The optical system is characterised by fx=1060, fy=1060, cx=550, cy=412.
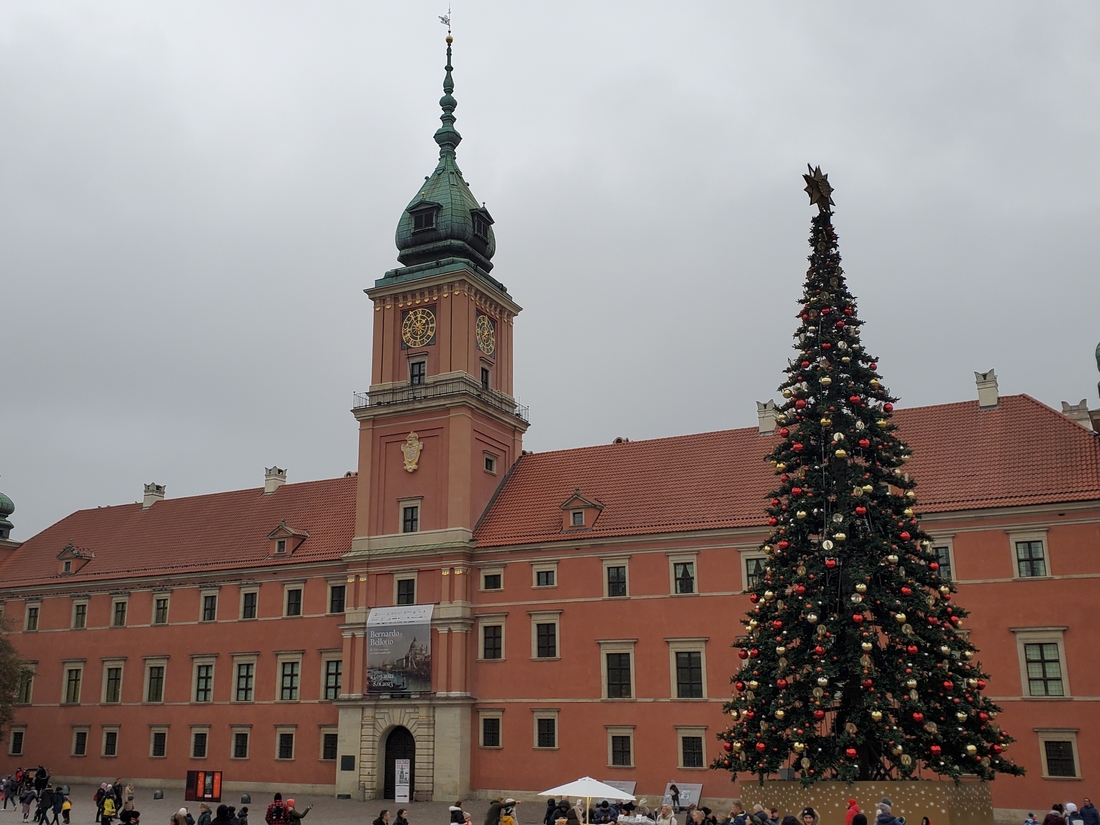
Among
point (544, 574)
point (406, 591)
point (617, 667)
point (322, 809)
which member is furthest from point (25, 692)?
point (617, 667)

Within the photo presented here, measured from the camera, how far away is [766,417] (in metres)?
41.0

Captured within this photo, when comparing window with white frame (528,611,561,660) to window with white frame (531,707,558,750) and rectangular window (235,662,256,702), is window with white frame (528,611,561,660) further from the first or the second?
rectangular window (235,662,256,702)

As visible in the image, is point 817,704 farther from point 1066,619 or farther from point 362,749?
point 362,749

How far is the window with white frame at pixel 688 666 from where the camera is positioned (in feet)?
119

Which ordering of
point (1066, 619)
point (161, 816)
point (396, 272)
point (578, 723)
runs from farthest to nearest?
point (396, 272)
point (578, 723)
point (161, 816)
point (1066, 619)

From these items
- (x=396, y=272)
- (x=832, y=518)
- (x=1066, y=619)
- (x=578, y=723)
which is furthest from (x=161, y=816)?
(x=1066, y=619)

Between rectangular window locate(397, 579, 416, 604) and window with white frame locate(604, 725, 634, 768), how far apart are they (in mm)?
9651

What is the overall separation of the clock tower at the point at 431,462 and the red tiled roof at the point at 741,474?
2057 millimetres

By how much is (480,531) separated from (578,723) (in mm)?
8553

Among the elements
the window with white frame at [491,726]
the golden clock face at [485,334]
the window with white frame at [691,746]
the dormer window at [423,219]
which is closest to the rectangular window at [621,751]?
the window with white frame at [691,746]

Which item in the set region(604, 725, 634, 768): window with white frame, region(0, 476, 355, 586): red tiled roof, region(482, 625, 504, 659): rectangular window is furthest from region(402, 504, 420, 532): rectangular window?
region(604, 725, 634, 768): window with white frame

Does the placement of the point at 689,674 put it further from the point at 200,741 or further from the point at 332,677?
the point at 200,741

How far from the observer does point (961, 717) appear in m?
18.7

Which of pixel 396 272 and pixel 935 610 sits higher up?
pixel 396 272
